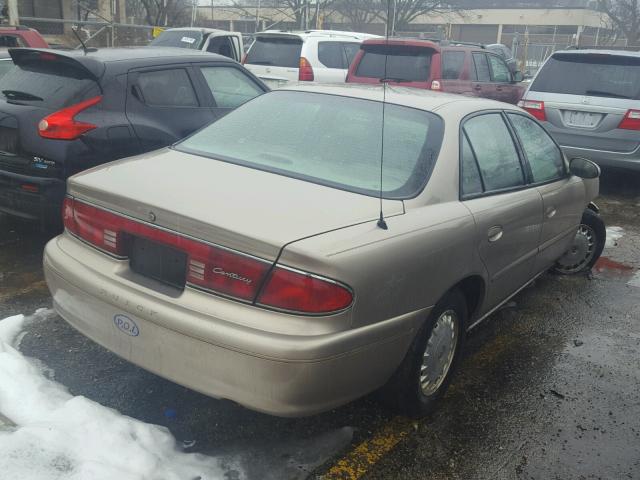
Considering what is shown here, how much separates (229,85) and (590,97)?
4.79 metres

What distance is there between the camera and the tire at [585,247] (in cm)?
534

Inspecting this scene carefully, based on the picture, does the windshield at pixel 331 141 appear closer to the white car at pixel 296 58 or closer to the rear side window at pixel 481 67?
the rear side window at pixel 481 67

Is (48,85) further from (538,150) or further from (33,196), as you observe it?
(538,150)

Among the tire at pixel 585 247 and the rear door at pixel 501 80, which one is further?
the rear door at pixel 501 80

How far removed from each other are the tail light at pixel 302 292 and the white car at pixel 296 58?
9678 mm

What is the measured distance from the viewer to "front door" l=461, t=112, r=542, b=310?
3262 millimetres

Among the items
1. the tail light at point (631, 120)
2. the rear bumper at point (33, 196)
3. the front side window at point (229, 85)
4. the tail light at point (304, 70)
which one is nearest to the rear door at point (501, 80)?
the tail light at point (304, 70)

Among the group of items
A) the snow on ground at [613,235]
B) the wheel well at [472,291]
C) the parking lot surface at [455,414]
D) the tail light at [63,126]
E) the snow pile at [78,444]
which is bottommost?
the snow on ground at [613,235]

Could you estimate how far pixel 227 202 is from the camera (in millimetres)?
2650

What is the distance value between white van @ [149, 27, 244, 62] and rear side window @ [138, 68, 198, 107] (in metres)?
8.61

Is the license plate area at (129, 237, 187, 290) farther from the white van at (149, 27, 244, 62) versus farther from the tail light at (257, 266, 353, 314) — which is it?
the white van at (149, 27, 244, 62)

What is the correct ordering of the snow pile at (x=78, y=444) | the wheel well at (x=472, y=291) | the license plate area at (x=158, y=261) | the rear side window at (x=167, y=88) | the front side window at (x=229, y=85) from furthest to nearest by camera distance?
the front side window at (x=229, y=85) < the rear side window at (x=167, y=88) < the wheel well at (x=472, y=291) < the license plate area at (x=158, y=261) < the snow pile at (x=78, y=444)

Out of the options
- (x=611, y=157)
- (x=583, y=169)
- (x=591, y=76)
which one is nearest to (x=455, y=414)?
(x=583, y=169)

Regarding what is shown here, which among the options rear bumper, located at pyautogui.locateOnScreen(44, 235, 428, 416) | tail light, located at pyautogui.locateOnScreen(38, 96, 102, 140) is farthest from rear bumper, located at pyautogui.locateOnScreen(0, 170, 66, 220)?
rear bumper, located at pyautogui.locateOnScreen(44, 235, 428, 416)
